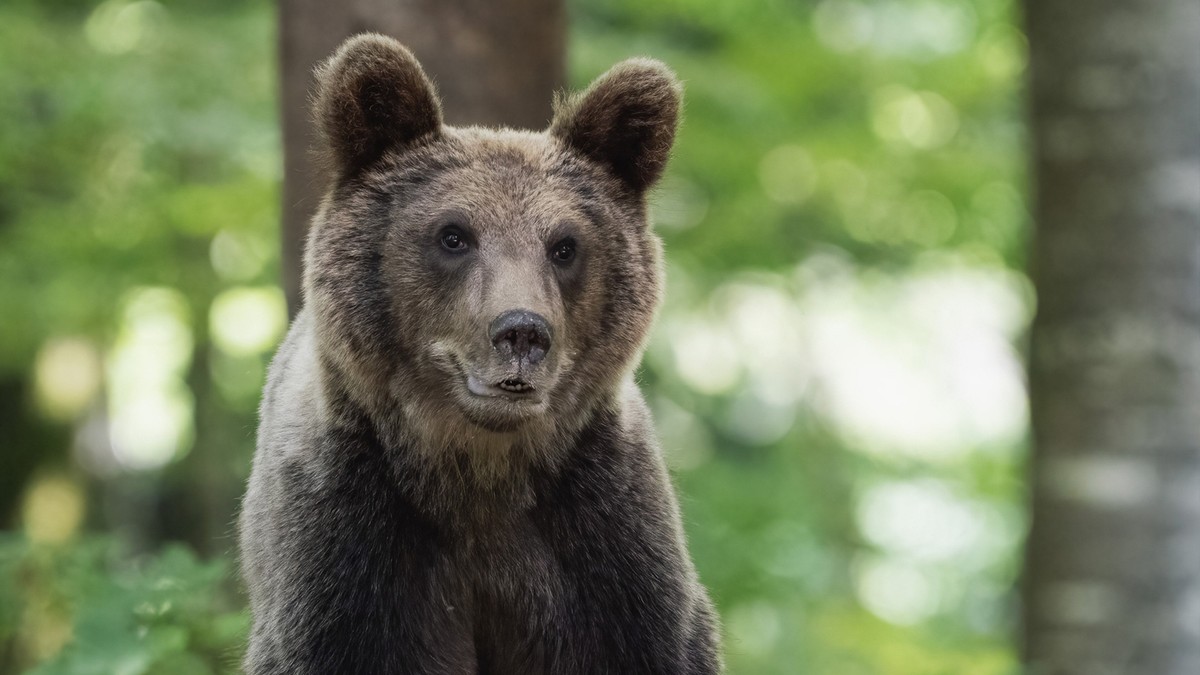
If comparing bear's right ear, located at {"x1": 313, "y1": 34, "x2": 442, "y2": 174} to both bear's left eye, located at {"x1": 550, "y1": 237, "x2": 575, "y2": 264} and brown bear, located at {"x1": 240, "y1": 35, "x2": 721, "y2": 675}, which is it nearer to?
brown bear, located at {"x1": 240, "y1": 35, "x2": 721, "y2": 675}

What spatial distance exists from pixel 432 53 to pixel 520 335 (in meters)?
2.71

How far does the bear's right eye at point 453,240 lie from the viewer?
A: 351 centimetres

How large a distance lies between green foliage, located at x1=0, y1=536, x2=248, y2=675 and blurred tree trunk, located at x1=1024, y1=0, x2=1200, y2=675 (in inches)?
174

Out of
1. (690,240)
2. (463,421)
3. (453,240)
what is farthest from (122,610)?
(690,240)

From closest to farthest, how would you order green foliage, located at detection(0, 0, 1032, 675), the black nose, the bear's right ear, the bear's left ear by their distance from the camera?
the black nose → the bear's right ear → the bear's left ear → green foliage, located at detection(0, 0, 1032, 675)

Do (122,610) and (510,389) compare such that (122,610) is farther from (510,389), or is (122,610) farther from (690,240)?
(690,240)

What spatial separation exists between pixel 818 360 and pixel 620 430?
1444 cm

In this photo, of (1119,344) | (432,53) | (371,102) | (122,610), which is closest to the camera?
(371,102)

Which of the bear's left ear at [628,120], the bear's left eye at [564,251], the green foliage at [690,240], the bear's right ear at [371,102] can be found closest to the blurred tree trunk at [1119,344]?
the green foliage at [690,240]

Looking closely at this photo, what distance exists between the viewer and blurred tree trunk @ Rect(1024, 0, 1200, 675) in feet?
21.4

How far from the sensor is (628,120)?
3.83 metres

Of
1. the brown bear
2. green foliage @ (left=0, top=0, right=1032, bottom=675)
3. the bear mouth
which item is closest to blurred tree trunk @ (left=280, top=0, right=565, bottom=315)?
green foliage @ (left=0, top=0, right=1032, bottom=675)

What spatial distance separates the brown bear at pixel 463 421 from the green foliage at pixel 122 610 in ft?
2.74

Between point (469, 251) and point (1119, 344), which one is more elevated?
point (469, 251)
